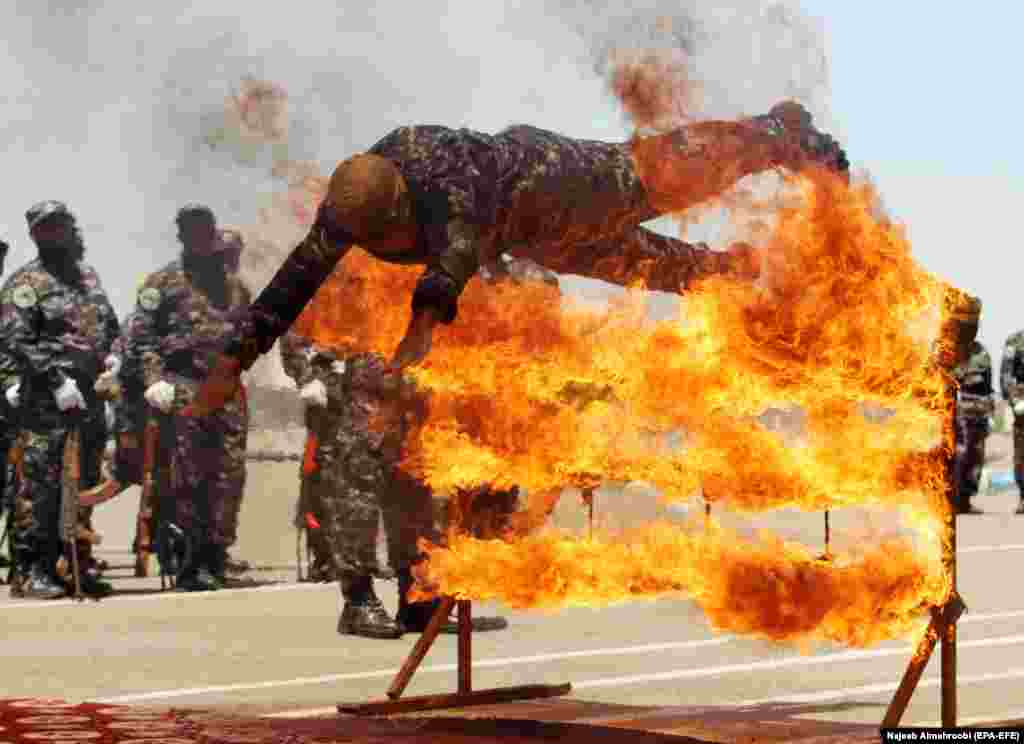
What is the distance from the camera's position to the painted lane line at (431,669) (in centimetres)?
1321

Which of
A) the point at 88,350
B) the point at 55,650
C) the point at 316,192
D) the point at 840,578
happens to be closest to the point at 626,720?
the point at 840,578

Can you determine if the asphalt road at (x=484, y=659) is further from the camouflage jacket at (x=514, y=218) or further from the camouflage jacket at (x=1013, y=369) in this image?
the camouflage jacket at (x=1013, y=369)

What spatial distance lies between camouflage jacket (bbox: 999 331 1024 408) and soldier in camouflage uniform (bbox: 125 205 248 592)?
14.6 meters

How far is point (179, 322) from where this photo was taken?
758 inches

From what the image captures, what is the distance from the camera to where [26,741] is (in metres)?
10.3

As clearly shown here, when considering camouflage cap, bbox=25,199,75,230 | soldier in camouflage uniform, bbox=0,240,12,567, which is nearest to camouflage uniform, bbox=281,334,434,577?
camouflage cap, bbox=25,199,75,230

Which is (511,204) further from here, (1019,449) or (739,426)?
(1019,449)

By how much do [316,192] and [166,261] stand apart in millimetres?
6185

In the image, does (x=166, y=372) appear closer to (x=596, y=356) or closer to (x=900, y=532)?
(x=596, y=356)

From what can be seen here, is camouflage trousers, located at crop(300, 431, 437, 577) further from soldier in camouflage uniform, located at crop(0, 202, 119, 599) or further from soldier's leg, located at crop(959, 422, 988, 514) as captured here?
soldier's leg, located at crop(959, 422, 988, 514)

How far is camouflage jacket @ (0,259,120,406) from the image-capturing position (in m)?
18.9

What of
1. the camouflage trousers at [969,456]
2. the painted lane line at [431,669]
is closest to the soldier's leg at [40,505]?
the painted lane line at [431,669]

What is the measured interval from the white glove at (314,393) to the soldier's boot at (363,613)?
3124mm

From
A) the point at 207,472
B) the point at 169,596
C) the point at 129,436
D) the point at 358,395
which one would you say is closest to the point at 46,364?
the point at 207,472
